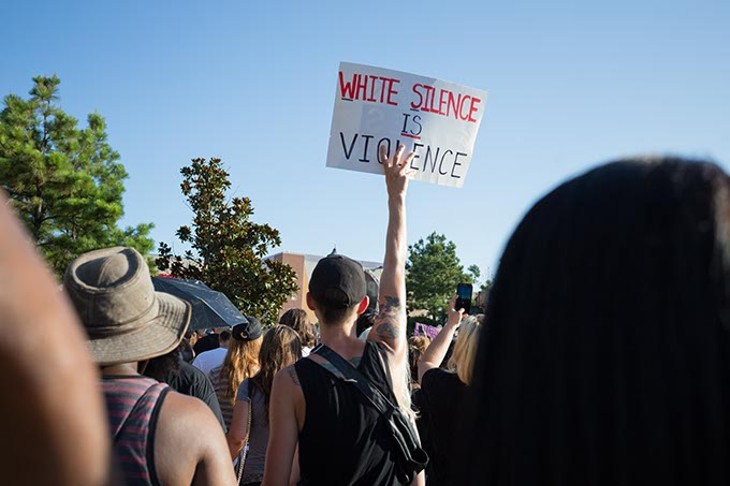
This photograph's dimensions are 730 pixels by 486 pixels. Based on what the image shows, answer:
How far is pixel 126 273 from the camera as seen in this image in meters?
2.62

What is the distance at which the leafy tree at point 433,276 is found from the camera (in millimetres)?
64188

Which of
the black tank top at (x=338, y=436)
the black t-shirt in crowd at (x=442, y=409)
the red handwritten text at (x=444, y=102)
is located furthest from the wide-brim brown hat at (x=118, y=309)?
the red handwritten text at (x=444, y=102)

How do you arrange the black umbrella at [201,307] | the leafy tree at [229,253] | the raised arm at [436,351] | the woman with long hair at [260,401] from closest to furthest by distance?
1. the raised arm at [436,351]
2. the woman with long hair at [260,401]
3. the black umbrella at [201,307]
4. the leafy tree at [229,253]

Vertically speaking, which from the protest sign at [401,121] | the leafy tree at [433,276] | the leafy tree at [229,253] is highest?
the protest sign at [401,121]

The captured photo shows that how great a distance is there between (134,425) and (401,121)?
10.2 feet

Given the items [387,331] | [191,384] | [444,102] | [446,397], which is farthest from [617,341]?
[191,384]

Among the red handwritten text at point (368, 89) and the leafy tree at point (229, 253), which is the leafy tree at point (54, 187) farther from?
the red handwritten text at point (368, 89)

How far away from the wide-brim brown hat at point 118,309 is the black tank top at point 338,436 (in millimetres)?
716

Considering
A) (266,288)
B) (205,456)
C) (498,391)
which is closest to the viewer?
(498,391)

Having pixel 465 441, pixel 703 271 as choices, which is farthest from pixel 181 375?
pixel 703 271

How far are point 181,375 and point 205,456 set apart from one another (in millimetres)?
2590

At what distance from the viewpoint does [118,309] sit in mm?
2545

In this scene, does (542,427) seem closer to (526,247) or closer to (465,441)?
(465,441)

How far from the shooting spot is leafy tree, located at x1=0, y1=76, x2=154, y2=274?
81.6 feet
